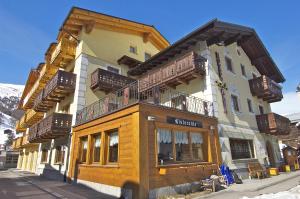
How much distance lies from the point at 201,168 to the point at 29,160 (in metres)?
27.5

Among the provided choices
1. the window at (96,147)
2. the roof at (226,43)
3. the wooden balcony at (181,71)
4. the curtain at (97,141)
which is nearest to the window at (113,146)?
the curtain at (97,141)

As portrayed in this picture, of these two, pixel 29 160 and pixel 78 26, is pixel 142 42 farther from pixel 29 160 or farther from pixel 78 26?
pixel 29 160

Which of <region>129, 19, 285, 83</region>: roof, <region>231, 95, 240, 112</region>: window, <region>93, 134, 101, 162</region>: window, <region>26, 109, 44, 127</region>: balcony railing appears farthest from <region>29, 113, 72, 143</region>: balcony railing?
<region>231, 95, 240, 112</region>: window

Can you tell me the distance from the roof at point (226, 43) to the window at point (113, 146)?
8.21 meters

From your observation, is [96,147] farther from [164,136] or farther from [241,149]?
[241,149]

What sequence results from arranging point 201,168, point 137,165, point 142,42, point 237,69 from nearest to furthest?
1. point 137,165
2. point 201,168
3. point 237,69
4. point 142,42

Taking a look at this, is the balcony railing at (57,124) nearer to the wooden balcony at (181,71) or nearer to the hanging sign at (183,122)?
the wooden balcony at (181,71)

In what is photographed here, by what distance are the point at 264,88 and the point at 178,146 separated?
37.7ft

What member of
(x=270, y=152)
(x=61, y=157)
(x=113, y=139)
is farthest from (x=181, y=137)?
(x=270, y=152)

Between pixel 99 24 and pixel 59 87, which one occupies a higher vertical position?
pixel 99 24

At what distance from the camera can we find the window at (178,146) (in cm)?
1034

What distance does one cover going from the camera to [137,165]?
872 cm

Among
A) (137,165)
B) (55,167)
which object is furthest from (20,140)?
(137,165)

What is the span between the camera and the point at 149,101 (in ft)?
45.8
